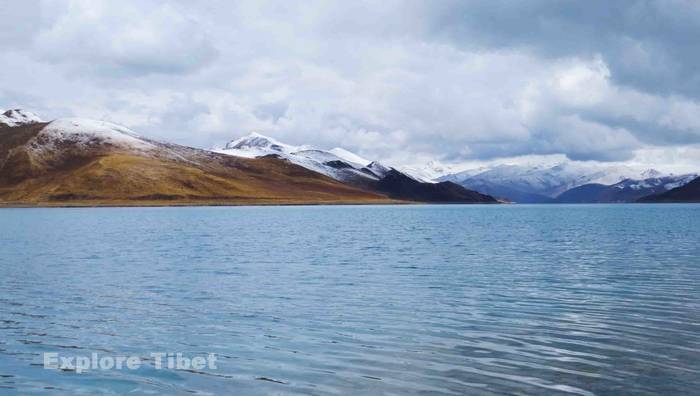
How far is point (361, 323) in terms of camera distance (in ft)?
93.4

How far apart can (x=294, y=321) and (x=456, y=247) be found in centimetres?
4292

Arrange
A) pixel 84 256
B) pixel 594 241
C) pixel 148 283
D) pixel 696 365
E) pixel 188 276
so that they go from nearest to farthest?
pixel 696 365, pixel 148 283, pixel 188 276, pixel 84 256, pixel 594 241

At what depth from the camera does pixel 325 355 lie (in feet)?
75.3

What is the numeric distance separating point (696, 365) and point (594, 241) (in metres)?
59.6

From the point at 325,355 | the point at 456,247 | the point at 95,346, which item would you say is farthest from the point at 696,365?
the point at 456,247

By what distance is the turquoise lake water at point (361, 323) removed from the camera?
20.0 meters

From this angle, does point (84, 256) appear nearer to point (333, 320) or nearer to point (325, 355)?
point (333, 320)

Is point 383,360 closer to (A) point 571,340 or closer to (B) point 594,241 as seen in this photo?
(A) point 571,340

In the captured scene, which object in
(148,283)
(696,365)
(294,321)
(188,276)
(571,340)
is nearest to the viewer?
(696,365)

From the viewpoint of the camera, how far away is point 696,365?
69.5ft

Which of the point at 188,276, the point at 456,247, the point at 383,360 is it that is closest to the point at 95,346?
the point at 383,360

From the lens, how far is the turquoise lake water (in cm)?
2002

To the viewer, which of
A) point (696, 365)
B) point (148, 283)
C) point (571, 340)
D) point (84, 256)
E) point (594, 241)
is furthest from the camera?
point (594, 241)

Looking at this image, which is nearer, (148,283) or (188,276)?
(148,283)
